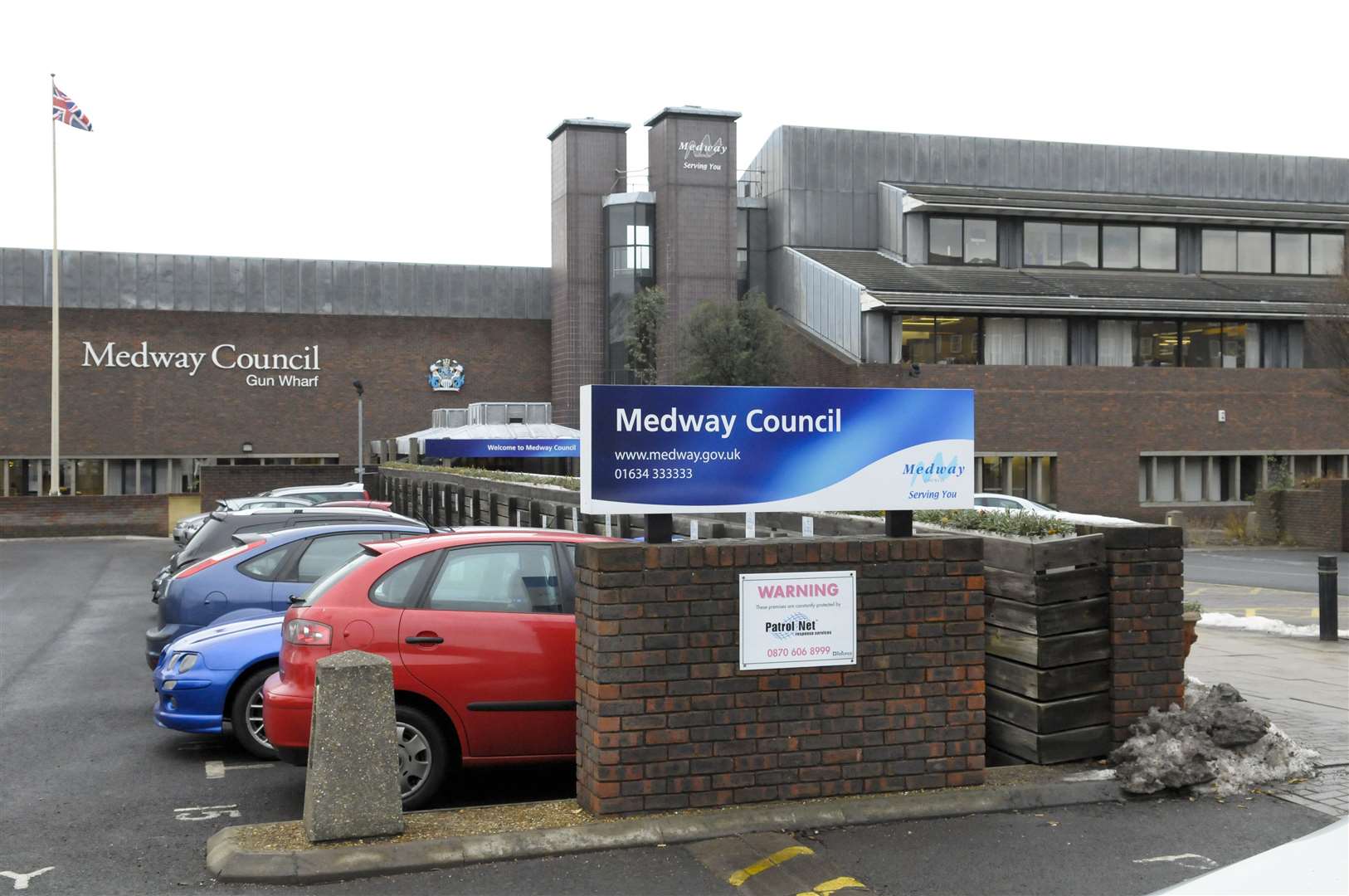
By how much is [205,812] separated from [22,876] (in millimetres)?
1406

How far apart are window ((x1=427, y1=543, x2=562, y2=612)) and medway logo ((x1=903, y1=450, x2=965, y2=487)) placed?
7.56 feet

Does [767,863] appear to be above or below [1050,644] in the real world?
below

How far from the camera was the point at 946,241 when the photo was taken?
45.8 metres

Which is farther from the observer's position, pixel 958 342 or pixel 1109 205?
pixel 1109 205

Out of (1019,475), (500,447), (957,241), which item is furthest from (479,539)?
(957,241)

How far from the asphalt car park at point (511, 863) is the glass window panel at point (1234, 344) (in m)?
40.2

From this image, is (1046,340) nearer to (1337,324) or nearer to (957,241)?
(957,241)

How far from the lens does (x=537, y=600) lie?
8023mm

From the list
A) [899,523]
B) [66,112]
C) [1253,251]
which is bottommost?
[899,523]

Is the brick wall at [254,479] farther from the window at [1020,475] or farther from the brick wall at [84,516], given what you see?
the window at [1020,475]

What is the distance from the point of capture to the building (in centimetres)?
4278

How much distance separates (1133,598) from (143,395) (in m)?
46.5

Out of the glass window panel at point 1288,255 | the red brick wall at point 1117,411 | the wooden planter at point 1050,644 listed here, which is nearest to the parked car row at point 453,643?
the wooden planter at point 1050,644

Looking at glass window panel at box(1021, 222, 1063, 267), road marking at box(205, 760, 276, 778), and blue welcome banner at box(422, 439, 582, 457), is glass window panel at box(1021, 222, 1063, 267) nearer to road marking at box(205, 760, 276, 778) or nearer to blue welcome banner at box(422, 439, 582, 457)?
blue welcome banner at box(422, 439, 582, 457)
